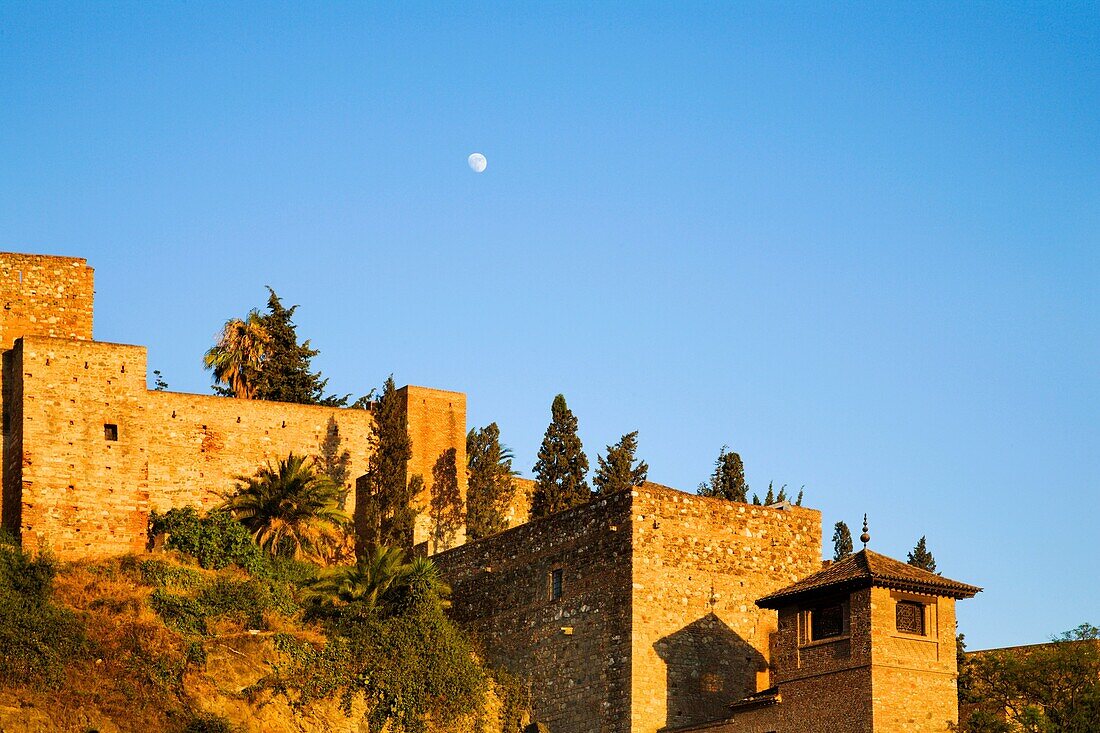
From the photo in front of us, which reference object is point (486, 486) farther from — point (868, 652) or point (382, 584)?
point (868, 652)

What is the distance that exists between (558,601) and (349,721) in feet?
16.2

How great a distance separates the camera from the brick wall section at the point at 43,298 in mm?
41438

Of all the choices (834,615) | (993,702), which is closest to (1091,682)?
(993,702)

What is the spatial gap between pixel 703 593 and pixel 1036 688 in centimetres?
645

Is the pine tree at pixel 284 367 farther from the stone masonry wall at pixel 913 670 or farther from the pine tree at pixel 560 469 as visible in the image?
the stone masonry wall at pixel 913 670

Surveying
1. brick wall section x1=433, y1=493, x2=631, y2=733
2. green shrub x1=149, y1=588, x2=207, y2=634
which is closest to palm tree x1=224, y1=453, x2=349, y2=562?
brick wall section x1=433, y1=493, x2=631, y2=733

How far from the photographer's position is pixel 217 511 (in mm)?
39688

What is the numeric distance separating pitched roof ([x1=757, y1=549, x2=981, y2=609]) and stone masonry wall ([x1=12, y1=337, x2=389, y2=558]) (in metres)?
15.7

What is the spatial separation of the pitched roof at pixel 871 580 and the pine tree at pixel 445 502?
1327 cm

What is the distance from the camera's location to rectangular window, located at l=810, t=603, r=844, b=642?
30.8 m

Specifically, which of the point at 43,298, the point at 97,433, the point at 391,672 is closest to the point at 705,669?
the point at 391,672

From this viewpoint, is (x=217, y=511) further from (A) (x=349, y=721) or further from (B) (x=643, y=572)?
(B) (x=643, y=572)

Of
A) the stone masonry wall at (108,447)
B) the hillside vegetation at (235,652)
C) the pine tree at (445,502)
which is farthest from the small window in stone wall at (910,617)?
the stone masonry wall at (108,447)

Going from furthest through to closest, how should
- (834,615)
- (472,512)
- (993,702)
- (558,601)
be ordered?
(472,512) → (558,601) → (993,702) → (834,615)
